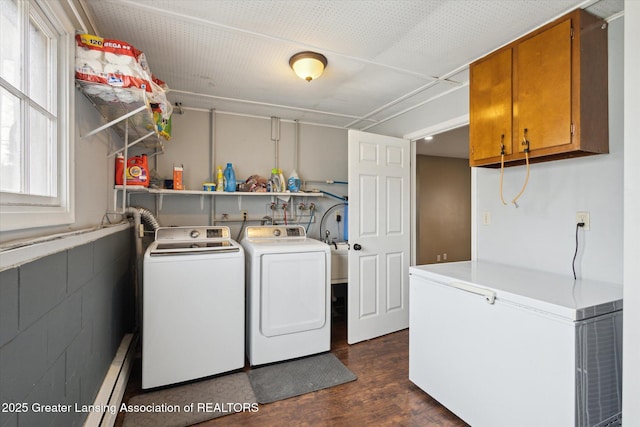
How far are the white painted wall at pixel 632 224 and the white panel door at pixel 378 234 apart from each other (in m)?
1.87

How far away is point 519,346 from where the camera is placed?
55.1 inches

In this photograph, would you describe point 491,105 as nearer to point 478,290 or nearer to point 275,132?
point 478,290

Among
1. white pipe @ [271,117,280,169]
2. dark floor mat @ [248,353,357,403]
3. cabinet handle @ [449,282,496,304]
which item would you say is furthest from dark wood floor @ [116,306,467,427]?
white pipe @ [271,117,280,169]

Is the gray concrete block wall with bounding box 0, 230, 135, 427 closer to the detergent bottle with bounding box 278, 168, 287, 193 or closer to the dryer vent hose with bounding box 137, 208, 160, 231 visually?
the dryer vent hose with bounding box 137, 208, 160, 231

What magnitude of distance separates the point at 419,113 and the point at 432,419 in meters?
2.61

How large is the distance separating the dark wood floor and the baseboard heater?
0.10m

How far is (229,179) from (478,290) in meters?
2.49

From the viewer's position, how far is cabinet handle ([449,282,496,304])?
1.51 meters

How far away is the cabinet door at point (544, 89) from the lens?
154 cm

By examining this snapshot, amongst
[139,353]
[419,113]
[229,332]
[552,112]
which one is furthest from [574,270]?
[139,353]

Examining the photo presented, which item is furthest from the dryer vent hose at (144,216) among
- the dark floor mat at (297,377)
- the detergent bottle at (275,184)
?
the dark floor mat at (297,377)

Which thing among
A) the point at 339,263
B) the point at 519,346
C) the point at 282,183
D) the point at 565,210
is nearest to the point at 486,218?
the point at 565,210

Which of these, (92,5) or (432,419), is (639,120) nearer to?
(432,419)

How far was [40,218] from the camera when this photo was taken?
1058 mm
